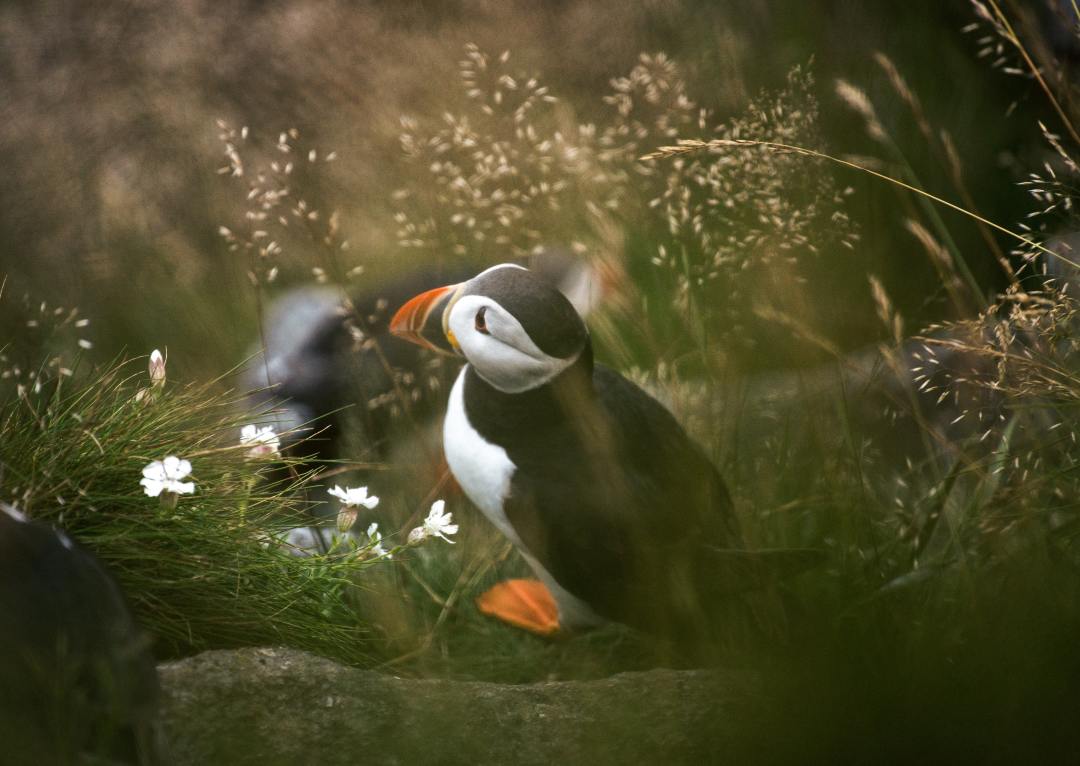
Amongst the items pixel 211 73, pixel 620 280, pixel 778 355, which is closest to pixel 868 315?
pixel 778 355

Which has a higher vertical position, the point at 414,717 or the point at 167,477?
the point at 167,477

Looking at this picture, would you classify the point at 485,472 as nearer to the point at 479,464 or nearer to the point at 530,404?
the point at 479,464

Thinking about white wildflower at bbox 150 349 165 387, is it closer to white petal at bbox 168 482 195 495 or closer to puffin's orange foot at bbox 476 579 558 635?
white petal at bbox 168 482 195 495

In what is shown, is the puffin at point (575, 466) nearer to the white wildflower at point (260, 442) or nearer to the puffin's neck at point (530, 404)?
the puffin's neck at point (530, 404)

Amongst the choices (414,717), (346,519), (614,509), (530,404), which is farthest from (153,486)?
(614,509)

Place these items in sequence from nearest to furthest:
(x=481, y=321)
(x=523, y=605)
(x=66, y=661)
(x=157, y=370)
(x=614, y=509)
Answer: (x=66, y=661) < (x=157, y=370) < (x=481, y=321) < (x=614, y=509) < (x=523, y=605)

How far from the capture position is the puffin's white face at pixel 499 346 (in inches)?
86.6

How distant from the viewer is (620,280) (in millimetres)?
2420

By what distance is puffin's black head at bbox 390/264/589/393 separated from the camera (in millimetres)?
2201

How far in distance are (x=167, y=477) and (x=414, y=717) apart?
0.56m

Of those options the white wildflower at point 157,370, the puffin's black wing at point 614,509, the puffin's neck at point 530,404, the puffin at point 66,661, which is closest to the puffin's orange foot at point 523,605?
the puffin's black wing at point 614,509

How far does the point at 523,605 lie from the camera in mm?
2723

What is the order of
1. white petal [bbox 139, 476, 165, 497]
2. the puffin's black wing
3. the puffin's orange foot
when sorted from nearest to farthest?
white petal [bbox 139, 476, 165, 497], the puffin's black wing, the puffin's orange foot

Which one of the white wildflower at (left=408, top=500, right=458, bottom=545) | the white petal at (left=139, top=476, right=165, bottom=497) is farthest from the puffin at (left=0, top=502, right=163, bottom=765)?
the white wildflower at (left=408, top=500, right=458, bottom=545)
